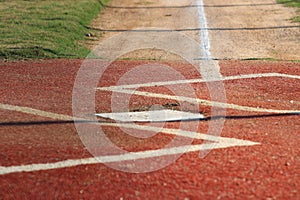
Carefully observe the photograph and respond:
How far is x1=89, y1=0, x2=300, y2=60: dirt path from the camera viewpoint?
46.2 ft

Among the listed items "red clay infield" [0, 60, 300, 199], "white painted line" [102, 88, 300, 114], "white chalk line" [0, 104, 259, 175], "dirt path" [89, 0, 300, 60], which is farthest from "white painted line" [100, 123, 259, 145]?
"dirt path" [89, 0, 300, 60]

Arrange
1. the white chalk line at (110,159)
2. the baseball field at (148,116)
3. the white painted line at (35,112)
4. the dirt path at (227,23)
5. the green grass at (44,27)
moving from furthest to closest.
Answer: the dirt path at (227,23)
the green grass at (44,27)
the white painted line at (35,112)
the white chalk line at (110,159)
the baseball field at (148,116)

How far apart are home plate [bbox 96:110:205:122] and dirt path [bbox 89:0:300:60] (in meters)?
5.25

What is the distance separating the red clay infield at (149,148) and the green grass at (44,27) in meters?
3.66

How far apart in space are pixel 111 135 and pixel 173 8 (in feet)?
53.1

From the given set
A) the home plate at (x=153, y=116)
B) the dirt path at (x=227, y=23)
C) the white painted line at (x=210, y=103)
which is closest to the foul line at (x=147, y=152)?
the home plate at (x=153, y=116)

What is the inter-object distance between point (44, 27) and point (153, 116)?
9.04 metres

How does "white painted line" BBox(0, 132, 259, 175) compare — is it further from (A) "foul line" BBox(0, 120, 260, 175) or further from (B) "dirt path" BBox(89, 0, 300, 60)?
(B) "dirt path" BBox(89, 0, 300, 60)

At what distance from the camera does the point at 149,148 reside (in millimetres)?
6324

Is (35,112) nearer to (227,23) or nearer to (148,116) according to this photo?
(148,116)

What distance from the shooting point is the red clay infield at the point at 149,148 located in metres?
5.41

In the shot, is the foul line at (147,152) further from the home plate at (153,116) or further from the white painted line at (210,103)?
the white painted line at (210,103)

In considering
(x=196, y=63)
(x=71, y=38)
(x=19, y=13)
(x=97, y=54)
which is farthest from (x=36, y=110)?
(x=19, y=13)

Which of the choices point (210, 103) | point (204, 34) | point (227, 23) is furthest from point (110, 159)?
point (227, 23)
